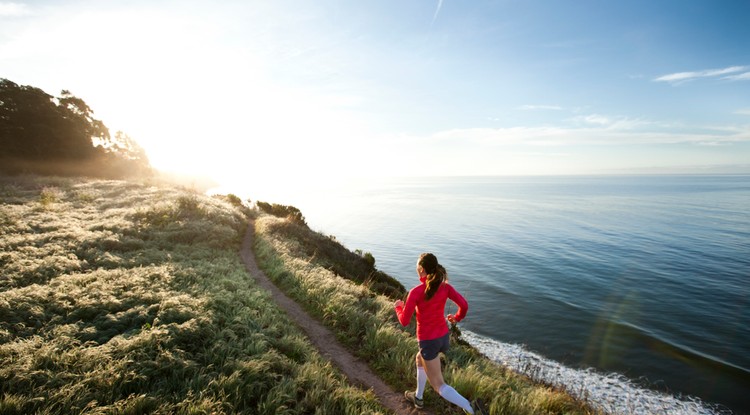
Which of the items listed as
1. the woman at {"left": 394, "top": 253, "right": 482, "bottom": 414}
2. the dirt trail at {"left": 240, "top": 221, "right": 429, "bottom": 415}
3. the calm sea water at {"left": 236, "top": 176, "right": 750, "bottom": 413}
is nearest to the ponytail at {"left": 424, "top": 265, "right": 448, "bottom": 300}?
the woman at {"left": 394, "top": 253, "right": 482, "bottom": 414}

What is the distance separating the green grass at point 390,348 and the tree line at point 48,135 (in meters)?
42.2

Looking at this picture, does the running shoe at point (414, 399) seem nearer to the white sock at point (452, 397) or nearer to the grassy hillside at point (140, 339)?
the grassy hillside at point (140, 339)

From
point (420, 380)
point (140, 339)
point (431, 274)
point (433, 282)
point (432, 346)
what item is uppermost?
point (431, 274)

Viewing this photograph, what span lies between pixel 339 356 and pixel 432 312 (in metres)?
4.40

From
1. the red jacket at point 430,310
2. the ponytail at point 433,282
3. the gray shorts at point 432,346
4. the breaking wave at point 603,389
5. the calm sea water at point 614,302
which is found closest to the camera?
the ponytail at point 433,282

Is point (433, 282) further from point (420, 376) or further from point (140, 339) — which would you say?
point (140, 339)

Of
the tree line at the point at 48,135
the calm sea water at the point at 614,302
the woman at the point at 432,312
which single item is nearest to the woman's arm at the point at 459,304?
the woman at the point at 432,312

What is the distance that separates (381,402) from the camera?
22.1 ft

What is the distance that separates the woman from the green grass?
58.9 inches

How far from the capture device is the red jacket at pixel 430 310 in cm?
538

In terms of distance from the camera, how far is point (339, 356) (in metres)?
8.66

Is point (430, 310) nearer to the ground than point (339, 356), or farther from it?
farther from it

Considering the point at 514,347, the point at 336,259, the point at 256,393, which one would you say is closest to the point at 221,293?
the point at 256,393

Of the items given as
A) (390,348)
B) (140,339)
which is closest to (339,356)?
(390,348)
